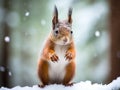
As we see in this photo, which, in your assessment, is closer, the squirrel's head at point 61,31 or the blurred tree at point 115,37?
the squirrel's head at point 61,31

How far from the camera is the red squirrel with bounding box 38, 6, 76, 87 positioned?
3346mm

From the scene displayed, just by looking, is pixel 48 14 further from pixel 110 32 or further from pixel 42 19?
pixel 110 32

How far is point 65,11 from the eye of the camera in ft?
11.3

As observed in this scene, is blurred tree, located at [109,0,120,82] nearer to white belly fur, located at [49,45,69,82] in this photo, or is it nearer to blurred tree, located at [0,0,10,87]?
white belly fur, located at [49,45,69,82]

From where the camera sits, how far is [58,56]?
336 centimetres

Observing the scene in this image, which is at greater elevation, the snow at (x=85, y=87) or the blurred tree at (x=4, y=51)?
the blurred tree at (x=4, y=51)

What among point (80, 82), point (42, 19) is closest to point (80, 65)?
point (80, 82)

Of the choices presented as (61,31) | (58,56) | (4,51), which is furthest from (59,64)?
(4,51)

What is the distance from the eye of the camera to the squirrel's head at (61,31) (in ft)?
10.9

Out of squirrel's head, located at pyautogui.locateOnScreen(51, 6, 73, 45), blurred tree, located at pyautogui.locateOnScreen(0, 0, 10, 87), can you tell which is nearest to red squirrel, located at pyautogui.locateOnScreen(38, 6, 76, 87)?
squirrel's head, located at pyautogui.locateOnScreen(51, 6, 73, 45)

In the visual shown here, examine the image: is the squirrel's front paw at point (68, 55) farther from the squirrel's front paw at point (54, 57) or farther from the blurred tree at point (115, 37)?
the blurred tree at point (115, 37)

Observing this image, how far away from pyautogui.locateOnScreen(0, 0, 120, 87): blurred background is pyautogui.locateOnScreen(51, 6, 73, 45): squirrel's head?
0.15 ft

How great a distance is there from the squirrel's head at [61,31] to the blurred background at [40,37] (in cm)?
5

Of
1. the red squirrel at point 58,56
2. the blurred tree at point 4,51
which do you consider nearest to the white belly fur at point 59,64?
the red squirrel at point 58,56
